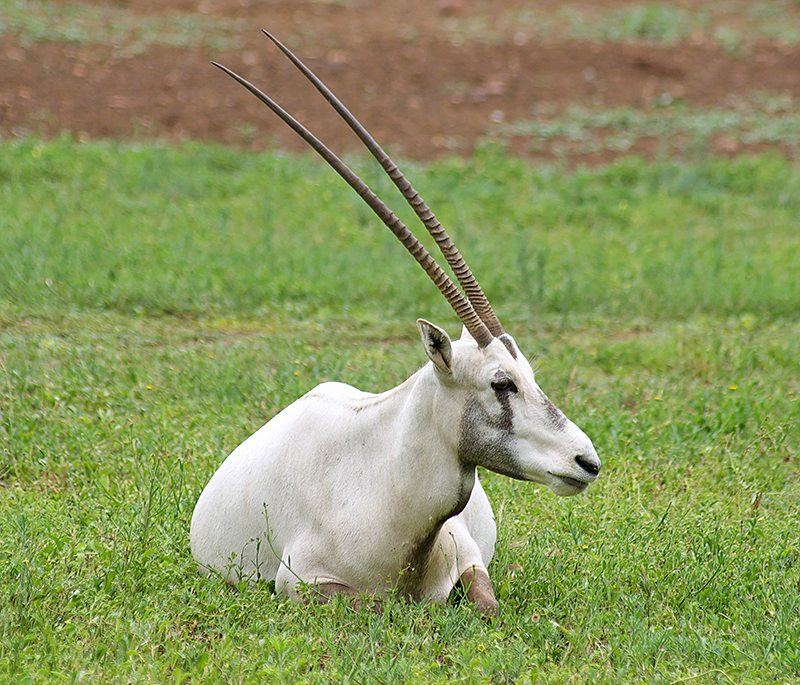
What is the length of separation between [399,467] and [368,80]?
11367 mm

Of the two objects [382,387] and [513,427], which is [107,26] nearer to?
[382,387]

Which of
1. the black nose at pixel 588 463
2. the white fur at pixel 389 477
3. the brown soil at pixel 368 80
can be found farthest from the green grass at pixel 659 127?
the black nose at pixel 588 463

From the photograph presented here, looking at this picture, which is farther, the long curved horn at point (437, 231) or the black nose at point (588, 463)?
the long curved horn at point (437, 231)

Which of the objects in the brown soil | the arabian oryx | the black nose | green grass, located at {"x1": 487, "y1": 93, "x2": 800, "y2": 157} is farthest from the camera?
green grass, located at {"x1": 487, "y1": 93, "x2": 800, "y2": 157}

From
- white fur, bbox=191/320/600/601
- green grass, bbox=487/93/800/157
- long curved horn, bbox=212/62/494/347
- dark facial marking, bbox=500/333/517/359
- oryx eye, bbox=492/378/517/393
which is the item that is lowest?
green grass, bbox=487/93/800/157

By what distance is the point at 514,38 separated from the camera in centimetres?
1694

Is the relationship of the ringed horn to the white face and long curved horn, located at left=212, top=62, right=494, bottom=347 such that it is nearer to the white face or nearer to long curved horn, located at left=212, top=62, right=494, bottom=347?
→ long curved horn, located at left=212, top=62, right=494, bottom=347

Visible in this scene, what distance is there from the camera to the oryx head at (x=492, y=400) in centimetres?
363

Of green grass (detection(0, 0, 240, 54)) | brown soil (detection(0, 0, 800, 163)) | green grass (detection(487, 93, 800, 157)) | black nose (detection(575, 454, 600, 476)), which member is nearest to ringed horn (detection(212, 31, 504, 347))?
black nose (detection(575, 454, 600, 476))

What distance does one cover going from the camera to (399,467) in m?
3.92

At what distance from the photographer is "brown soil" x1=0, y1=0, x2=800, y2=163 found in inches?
508

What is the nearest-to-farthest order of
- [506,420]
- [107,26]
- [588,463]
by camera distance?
[588,463], [506,420], [107,26]

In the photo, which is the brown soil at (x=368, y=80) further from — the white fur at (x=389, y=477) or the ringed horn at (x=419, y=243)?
the ringed horn at (x=419, y=243)

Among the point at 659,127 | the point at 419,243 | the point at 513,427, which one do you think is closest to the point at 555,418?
the point at 513,427
